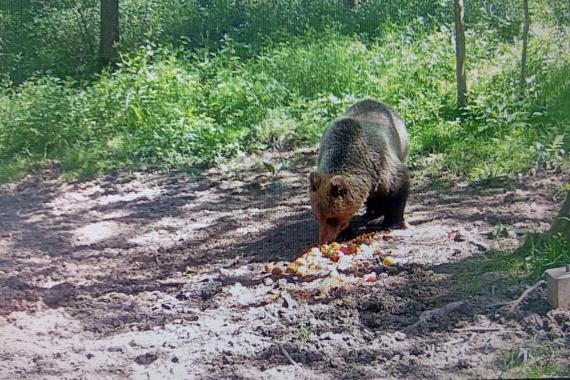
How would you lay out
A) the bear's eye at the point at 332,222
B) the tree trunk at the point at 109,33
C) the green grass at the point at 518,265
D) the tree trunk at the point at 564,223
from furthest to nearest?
the tree trunk at the point at 109,33, the bear's eye at the point at 332,222, the tree trunk at the point at 564,223, the green grass at the point at 518,265

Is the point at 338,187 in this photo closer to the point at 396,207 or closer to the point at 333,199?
the point at 333,199

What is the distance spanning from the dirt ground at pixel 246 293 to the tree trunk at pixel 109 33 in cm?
446

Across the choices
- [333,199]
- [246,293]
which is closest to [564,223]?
[333,199]

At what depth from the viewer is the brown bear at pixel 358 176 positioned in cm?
602

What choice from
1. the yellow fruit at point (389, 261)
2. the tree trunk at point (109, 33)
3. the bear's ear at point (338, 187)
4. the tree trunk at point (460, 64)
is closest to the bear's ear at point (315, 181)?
the bear's ear at point (338, 187)

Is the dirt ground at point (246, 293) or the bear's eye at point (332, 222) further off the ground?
the bear's eye at point (332, 222)

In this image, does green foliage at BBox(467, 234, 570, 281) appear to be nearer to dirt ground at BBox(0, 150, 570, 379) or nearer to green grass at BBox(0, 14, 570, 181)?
dirt ground at BBox(0, 150, 570, 379)

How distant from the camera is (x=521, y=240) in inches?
216

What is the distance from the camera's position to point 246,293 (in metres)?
5.44

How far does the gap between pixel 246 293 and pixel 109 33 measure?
805 cm

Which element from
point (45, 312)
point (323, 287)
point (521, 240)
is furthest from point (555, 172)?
point (45, 312)

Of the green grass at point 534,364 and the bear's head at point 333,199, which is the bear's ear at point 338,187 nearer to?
the bear's head at point 333,199

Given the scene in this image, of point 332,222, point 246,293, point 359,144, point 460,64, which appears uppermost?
point 460,64

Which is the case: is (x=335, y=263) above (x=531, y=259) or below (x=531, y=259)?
below
